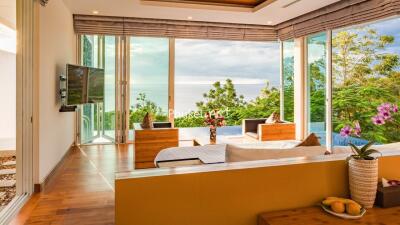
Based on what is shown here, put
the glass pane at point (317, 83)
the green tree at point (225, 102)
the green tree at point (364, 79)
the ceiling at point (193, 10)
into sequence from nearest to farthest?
the green tree at point (364, 79) < the ceiling at point (193, 10) < the glass pane at point (317, 83) < the green tree at point (225, 102)

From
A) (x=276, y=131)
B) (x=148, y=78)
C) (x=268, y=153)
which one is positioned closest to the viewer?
(x=268, y=153)

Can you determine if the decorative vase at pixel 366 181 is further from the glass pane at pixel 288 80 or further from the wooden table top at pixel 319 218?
the glass pane at pixel 288 80

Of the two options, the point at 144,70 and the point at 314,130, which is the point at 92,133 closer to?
the point at 144,70

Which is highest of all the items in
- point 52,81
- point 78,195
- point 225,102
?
point 52,81

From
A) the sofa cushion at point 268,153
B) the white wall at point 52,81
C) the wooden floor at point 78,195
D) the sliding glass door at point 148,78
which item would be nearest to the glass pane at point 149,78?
the sliding glass door at point 148,78

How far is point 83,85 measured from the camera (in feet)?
15.7

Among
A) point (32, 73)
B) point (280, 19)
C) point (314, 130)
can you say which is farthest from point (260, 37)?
point (32, 73)

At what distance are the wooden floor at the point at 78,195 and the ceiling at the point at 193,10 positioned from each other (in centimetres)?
254

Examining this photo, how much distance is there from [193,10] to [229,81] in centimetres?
257

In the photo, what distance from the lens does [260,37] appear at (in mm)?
6617

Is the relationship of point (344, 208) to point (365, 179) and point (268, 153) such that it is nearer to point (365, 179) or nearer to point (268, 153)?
point (365, 179)

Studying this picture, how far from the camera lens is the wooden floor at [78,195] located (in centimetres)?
266

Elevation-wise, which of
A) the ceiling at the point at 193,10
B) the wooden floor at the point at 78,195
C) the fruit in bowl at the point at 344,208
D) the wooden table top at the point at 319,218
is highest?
the ceiling at the point at 193,10

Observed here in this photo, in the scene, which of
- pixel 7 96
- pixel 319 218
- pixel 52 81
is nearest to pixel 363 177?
pixel 319 218
